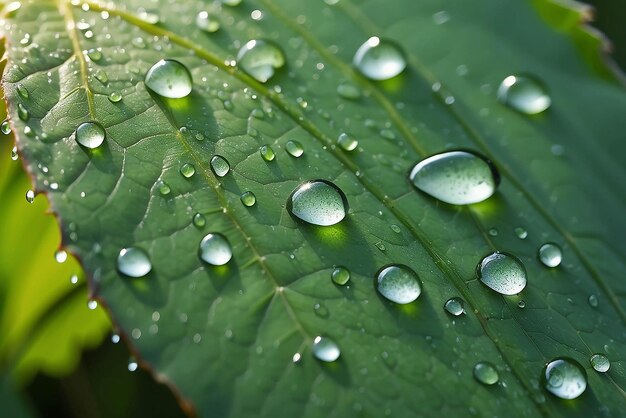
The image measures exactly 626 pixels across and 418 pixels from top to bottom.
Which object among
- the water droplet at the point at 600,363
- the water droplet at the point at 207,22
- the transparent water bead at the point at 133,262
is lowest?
the water droplet at the point at 600,363

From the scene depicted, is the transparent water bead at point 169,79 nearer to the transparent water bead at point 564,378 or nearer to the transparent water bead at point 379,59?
the transparent water bead at point 379,59

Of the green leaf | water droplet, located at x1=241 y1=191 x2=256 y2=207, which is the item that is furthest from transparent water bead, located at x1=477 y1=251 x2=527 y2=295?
water droplet, located at x1=241 y1=191 x2=256 y2=207

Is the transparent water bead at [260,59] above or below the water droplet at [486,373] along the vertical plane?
above

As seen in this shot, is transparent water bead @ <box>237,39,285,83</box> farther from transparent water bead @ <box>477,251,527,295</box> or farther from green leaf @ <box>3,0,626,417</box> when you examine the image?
transparent water bead @ <box>477,251,527,295</box>

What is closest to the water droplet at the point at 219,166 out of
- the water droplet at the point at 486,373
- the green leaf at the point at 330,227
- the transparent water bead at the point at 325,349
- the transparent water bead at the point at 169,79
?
the green leaf at the point at 330,227

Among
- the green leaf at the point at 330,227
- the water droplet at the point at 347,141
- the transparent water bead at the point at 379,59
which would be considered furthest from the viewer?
the transparent water bead at the point at 379,59

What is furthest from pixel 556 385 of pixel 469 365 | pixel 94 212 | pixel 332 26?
pixel 332 26

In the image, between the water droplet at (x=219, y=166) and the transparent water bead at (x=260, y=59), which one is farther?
the transparent water bead at (x=260, y=59)

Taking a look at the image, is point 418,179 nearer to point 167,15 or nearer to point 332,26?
point 332,26
